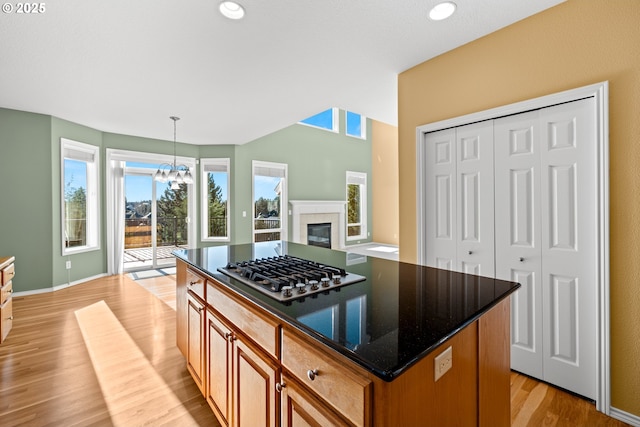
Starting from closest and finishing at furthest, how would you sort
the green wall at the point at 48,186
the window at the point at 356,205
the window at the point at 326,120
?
the green wall at the point at 48,186 → the window at the point at 326,120 → the window at the point at 356,205

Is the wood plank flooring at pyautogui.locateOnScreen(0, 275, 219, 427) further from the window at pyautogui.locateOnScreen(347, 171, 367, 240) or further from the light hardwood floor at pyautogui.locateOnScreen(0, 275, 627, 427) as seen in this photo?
the window at pyautogui.locateOnScreen(347, 171, 367, 240)

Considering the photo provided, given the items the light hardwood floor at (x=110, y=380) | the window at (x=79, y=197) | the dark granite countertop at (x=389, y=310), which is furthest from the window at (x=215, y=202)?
the dark granite countertop at (x=389, y=310)

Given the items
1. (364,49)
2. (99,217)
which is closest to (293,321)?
(364,49)

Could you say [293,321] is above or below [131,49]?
below

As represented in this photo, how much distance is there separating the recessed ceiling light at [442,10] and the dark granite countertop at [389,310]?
5.80 feet

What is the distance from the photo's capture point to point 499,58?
2.30m

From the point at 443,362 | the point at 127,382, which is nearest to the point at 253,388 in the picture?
the point at 443,362

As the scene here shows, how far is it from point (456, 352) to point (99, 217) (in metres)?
6.13

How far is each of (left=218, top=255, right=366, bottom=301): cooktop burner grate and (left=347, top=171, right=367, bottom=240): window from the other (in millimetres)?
6677

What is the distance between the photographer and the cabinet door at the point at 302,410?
0.86m

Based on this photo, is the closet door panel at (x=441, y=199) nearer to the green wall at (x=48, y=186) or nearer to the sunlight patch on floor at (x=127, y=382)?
the sunlight patch on floor at (x=127, y=382)

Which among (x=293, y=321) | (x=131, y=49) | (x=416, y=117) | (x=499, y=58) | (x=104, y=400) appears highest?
(x=131, y=49)

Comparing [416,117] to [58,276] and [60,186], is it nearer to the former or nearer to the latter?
[60,186]

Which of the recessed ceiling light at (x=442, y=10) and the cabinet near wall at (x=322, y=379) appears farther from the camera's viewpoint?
the recessed ceiling light at (x=442, y=10)
